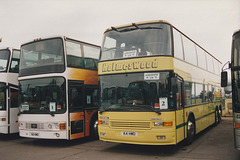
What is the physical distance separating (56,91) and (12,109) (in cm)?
334

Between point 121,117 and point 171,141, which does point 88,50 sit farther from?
point 171,141

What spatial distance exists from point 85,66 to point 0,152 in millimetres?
4596

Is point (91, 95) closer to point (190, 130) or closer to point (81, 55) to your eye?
point (81, 55)

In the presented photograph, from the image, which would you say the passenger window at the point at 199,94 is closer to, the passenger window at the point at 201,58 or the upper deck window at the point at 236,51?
the passenger window at the point at 201,58

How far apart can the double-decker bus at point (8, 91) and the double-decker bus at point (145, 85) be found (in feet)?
16.9

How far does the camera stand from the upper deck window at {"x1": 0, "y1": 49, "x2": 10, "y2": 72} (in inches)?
488

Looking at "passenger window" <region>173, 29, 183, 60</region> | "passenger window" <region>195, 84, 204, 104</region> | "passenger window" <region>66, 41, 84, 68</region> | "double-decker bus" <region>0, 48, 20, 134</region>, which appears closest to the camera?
"passenger window" <region>173, 29, 183, 60</region>

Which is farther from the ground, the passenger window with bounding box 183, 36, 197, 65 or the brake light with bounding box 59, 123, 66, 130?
the passenger window with bounding box 183, 36, 197, 65

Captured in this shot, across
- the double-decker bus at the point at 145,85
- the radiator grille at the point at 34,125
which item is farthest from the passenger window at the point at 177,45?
the radiator grille at the point at 34,125

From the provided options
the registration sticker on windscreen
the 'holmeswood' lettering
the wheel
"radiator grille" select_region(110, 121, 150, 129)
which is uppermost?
the 'holmeswood' lettering

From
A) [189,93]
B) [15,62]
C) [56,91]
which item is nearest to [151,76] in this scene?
[189,93]

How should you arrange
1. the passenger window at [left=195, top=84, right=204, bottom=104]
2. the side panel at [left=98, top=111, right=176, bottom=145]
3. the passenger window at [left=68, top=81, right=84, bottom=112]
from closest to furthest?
1. the side panel at [left=98, top=111, right=176, bottom=145]
2. the passenger window at [left=68, top=81, right=84, bottom=112]
3. the passenger window at [left=195, top=84, right=204, bottom=104]

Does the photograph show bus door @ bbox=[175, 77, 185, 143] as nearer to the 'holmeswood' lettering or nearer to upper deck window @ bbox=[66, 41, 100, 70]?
the 'holmeswood' lettering

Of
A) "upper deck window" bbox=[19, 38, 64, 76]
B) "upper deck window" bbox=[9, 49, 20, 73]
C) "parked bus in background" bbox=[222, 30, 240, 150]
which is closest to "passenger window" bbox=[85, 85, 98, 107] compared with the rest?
"upper deck window" bbox=[19, 38, 64, 76]
